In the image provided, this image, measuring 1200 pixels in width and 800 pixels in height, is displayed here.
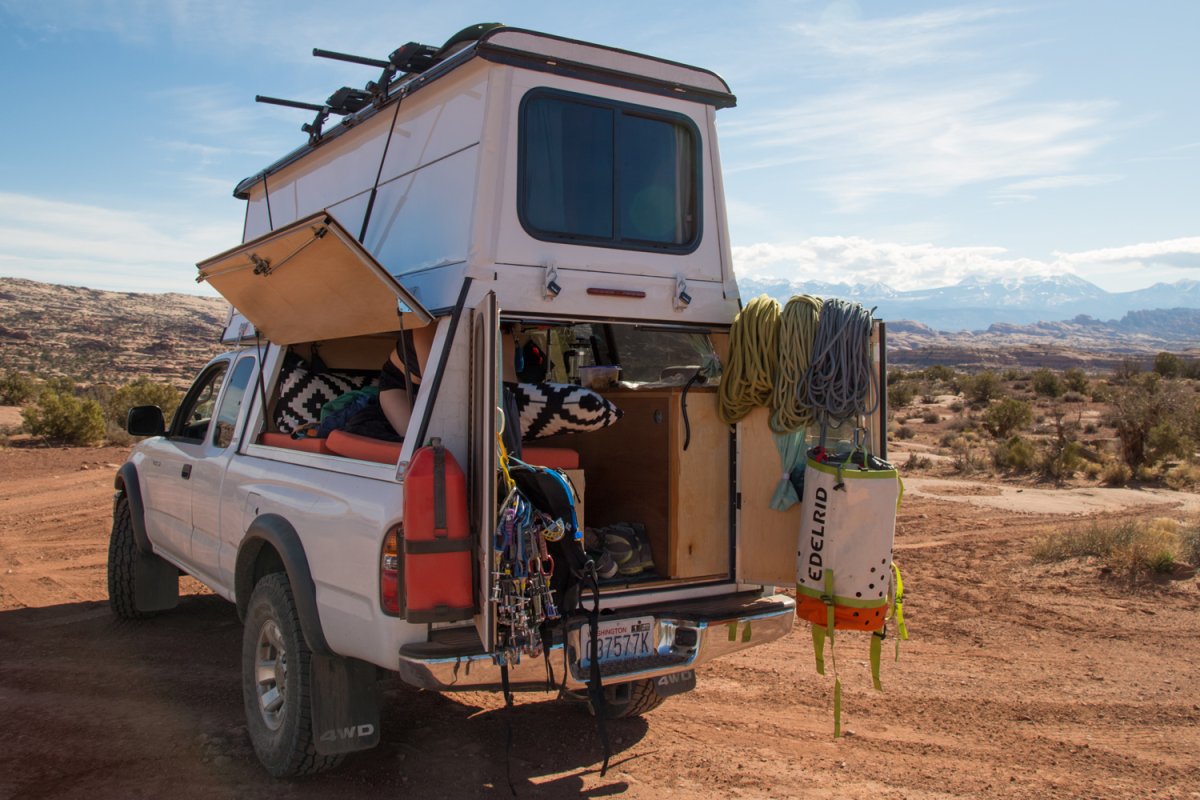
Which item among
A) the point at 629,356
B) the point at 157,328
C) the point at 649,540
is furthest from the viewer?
the point at 157,328

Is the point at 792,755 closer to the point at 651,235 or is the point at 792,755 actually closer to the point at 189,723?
the point at 651,235

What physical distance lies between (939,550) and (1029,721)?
4342 millimetres

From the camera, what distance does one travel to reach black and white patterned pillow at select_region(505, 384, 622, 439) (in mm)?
4543

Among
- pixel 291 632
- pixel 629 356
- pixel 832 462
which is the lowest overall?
pixel 291 632

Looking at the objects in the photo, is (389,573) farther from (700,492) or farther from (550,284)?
(700,492)

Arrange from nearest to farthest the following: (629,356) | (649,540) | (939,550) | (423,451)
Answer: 1. (423,451)
2. (649,540)
3. (629,356)
4. (939,550)

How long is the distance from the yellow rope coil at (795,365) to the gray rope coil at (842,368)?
0.09 ft

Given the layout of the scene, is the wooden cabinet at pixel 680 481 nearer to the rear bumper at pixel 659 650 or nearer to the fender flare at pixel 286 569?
the rear bumper at pixel 659 650

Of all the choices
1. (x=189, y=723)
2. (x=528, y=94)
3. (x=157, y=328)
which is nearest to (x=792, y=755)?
(x=189, y=723)

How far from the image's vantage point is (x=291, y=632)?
4074mm

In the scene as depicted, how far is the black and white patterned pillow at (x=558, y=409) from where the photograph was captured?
179 inches

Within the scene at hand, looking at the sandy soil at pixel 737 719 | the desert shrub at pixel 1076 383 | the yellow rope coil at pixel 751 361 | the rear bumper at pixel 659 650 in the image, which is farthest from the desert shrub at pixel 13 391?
the desert shrub at pixel 1076 383

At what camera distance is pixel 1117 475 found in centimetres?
1392

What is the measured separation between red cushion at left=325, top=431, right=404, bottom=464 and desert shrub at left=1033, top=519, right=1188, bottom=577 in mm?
6570
